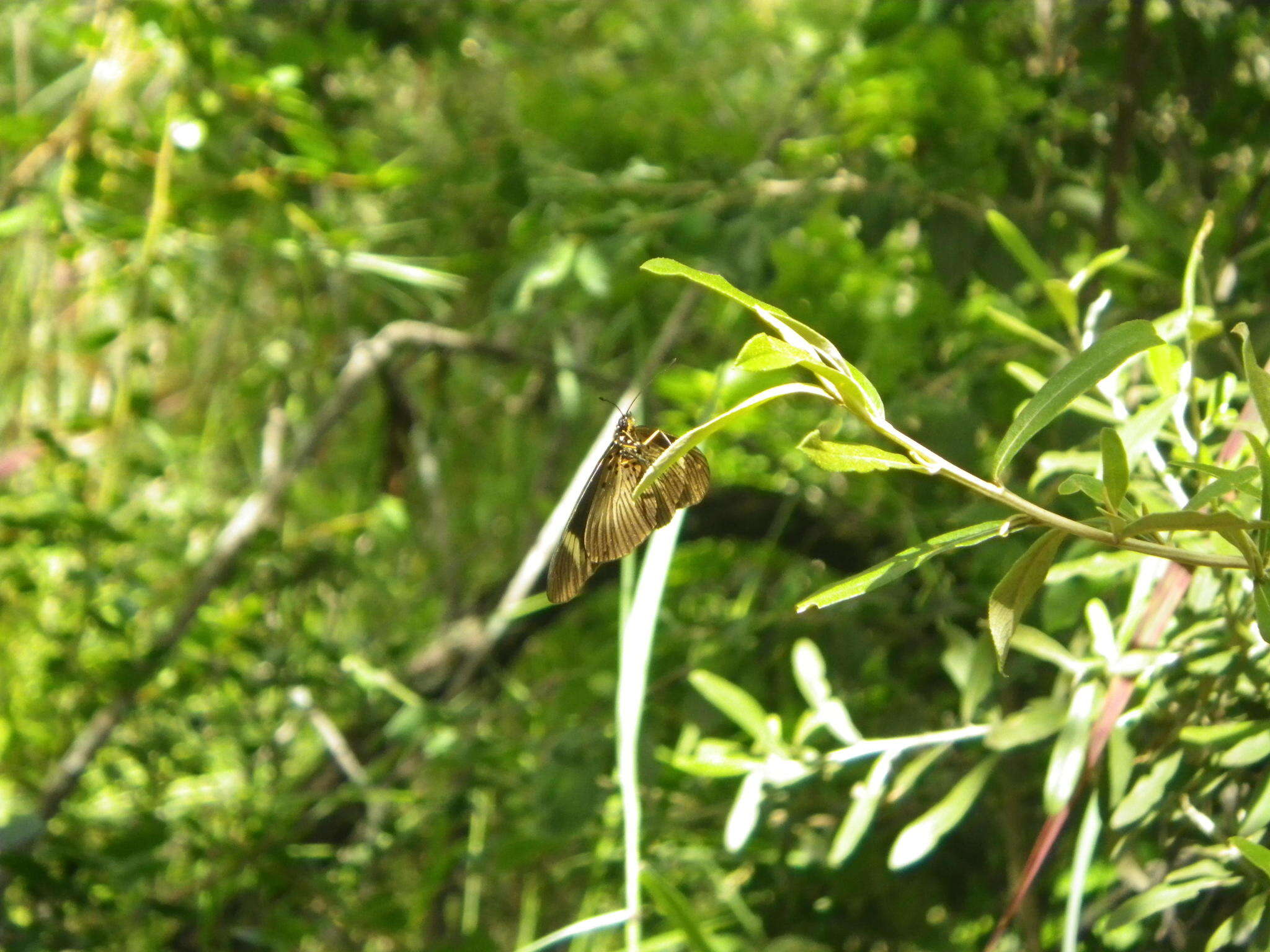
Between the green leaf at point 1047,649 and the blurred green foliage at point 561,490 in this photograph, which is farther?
the blurred green foliage at point 561,490

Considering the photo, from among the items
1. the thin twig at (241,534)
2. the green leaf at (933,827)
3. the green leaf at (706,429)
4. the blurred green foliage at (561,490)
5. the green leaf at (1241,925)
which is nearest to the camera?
the green leaf at (706,429)

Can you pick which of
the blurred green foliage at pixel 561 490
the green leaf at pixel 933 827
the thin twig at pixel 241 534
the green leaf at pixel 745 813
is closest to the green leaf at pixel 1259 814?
the blurred green foliage at pixel 561 490

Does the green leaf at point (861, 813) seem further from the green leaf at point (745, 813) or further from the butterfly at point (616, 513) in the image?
the butterfly at point (616, 513)

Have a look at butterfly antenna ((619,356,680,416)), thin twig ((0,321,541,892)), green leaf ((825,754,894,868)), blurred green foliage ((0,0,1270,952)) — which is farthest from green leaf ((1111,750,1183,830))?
thin twig ((0,321,541,892))

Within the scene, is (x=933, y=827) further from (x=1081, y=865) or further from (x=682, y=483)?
(x=682, y=483)

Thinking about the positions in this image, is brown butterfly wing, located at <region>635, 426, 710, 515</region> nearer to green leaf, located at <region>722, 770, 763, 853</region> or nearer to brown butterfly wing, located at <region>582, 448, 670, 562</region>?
brown butterfly wing, located at <region>582, 448, 670, 562</region>

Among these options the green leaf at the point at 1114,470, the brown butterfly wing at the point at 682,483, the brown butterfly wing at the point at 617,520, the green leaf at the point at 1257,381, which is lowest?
the brown butterfly wing at the point at 617,520

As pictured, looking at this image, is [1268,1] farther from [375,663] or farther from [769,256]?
[375,663]
